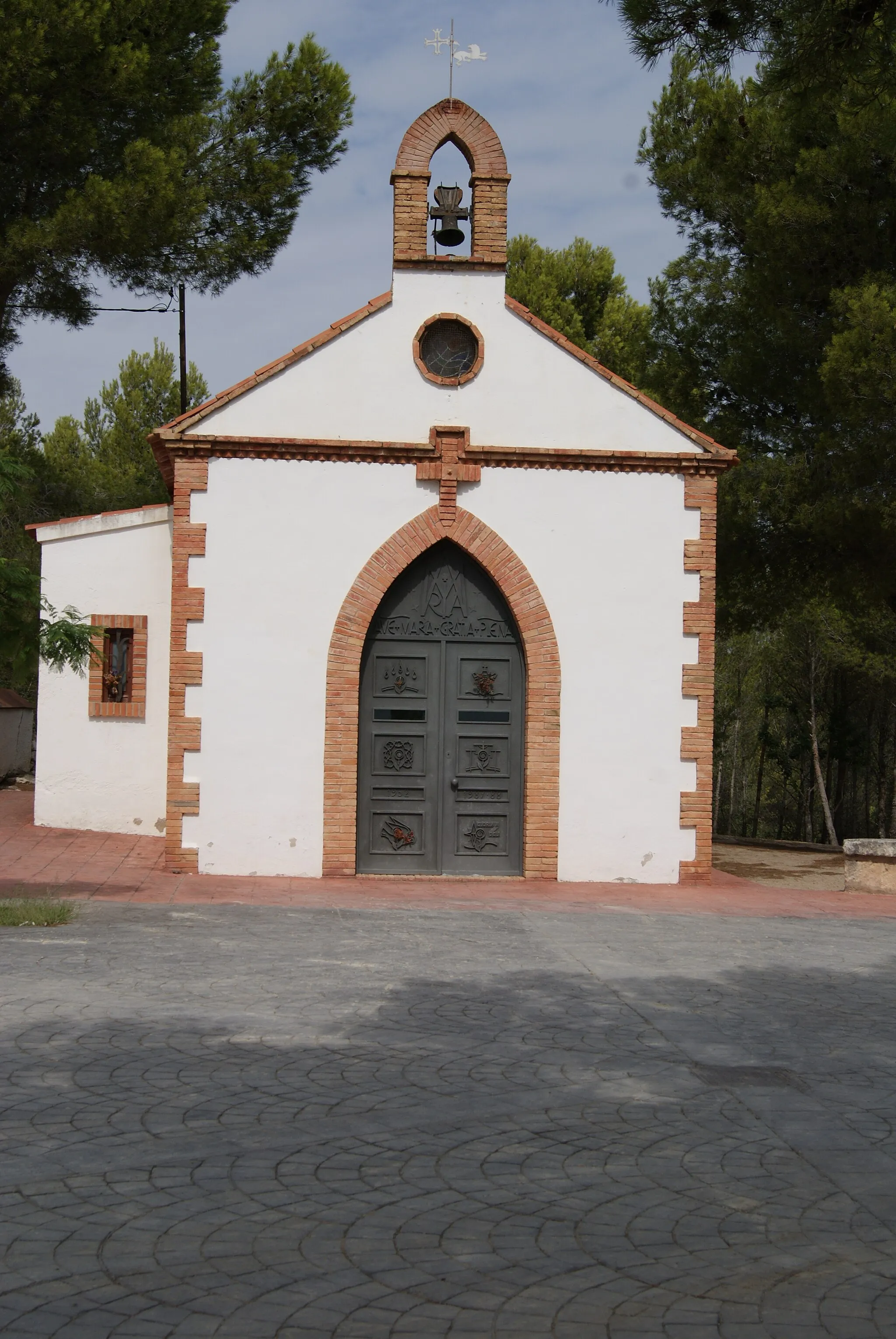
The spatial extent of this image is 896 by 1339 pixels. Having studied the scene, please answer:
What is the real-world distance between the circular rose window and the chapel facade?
0.08 ft

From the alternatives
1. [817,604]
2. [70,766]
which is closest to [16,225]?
[70,766]

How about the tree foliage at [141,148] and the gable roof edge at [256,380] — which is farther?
the tree foliage at [141,148]

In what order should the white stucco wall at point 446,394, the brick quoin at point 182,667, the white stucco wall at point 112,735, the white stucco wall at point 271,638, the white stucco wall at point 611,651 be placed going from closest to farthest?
the brick quoin at point 182,667 < the white stucco wall at point 271,638 < the white stucco wall at point 446,394 < the white stucco wall at point 611,651 < the white stucco wall at point 112,735

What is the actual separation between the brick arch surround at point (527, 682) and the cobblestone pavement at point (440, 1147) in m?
4.46

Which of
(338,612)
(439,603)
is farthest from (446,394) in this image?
(338,612)

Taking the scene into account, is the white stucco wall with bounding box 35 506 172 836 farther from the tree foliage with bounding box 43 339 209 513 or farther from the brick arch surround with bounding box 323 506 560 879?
the tree foliage with bounding box 43 339 209 513

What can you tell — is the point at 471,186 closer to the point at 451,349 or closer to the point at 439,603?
the point at 451,349

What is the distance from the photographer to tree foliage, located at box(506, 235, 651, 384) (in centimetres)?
3177

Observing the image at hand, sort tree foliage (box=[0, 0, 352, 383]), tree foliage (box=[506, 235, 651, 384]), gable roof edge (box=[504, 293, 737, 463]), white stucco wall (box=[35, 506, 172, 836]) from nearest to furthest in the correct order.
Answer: gable roof edge (box=[504, 293, 737, 463]) < white stucco wall (box=[35, 506, 172, 836]) < tree foliage (box=[0, 0, 352, 383]) < tree foliage (box=[506, 235, 651, 384])

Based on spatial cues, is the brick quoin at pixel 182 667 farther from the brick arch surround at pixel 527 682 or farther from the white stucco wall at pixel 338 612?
the brick arch surround at pixel 527 682

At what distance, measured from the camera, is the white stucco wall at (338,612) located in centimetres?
1327

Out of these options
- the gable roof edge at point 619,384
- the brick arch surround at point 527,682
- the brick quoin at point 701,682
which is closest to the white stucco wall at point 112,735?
the brick arch surround at point 527,682

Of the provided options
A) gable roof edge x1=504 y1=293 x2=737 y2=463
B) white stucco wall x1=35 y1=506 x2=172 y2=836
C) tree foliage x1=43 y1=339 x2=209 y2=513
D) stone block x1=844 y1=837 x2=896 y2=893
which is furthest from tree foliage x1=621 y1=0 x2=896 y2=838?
tree foliage x1=43 y1=339 x2=209 y2=513

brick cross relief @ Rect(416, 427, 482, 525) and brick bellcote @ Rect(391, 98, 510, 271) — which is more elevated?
brick bellcote @ Rect(391, 98, 510, 271)
